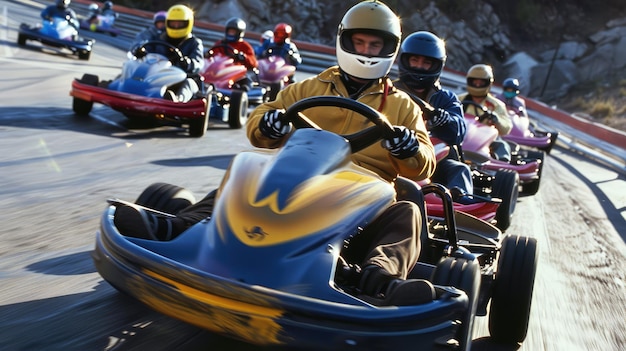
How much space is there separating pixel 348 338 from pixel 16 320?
146 centimetres

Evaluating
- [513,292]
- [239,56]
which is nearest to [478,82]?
[239,56]

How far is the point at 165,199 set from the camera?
161 inches

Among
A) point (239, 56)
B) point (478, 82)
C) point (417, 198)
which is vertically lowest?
point (239, 56)

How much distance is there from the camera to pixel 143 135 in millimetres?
10070

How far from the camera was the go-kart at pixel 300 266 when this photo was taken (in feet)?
8.82

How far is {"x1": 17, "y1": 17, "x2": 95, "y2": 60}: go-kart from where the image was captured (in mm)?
18484

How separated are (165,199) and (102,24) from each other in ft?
84.6

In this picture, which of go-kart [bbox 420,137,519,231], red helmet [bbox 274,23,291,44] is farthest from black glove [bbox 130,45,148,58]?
red helmet [bbox 274,23,291,44]

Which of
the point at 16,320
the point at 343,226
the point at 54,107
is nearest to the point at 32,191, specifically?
the point at 16,320

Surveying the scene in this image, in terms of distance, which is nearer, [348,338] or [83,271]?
[348,338]

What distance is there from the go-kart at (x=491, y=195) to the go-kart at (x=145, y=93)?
12.9 ft

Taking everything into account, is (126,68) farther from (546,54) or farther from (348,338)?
(546,54)

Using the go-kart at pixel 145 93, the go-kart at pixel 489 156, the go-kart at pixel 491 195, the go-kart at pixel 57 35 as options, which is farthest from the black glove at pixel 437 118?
the go-kart at pixel 57 35

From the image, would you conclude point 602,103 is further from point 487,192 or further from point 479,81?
point 487,192
